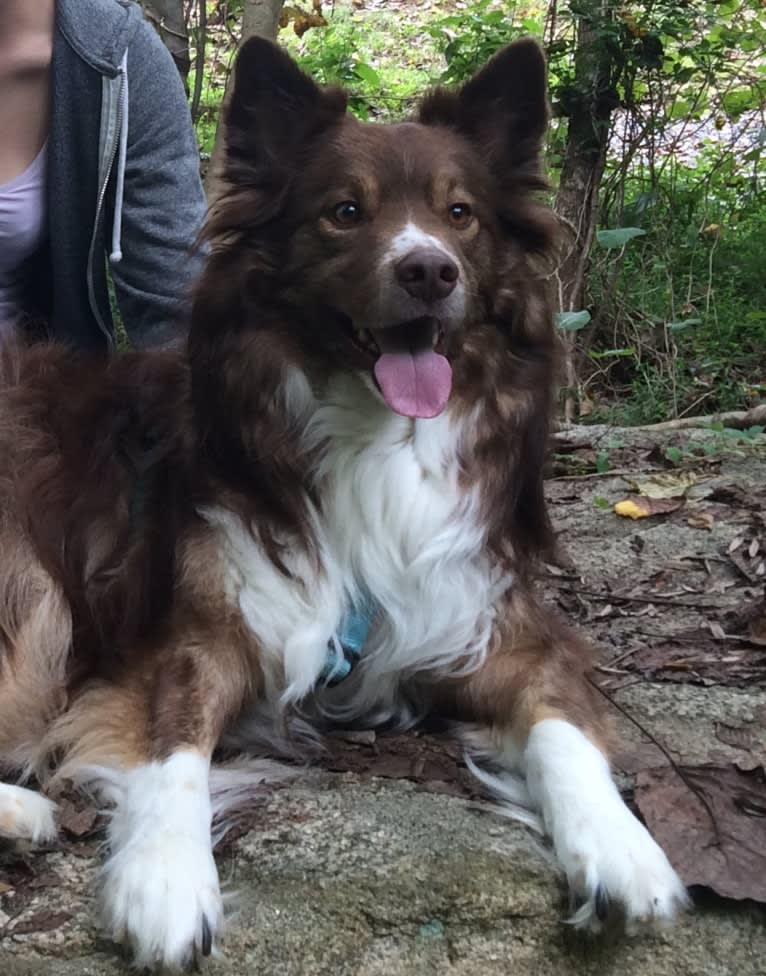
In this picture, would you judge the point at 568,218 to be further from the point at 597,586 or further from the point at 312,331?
the point at 312,331

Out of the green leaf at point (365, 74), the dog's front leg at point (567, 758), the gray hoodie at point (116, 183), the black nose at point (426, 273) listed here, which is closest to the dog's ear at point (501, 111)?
the black nose at point (426, 273)

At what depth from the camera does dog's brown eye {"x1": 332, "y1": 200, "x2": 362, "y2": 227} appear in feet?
9.27

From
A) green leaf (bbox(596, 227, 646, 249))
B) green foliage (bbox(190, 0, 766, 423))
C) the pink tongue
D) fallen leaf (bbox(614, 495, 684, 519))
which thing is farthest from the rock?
green leaf (bbox(596, 227, 646, 249))

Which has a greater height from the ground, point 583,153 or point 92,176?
point 583,153

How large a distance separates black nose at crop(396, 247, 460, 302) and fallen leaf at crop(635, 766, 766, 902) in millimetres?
1210

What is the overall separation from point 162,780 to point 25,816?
0.29 m

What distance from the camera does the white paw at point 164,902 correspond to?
202 cm

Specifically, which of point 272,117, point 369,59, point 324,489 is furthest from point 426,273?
point 369,59

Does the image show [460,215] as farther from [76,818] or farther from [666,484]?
[666,484]

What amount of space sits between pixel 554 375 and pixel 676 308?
464cm

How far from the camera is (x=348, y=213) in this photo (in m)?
2.83

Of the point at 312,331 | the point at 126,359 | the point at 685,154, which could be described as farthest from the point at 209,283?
the point at 685,154

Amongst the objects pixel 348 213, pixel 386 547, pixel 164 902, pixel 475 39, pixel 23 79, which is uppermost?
pixel 475 39

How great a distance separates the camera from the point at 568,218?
6.66 metres
